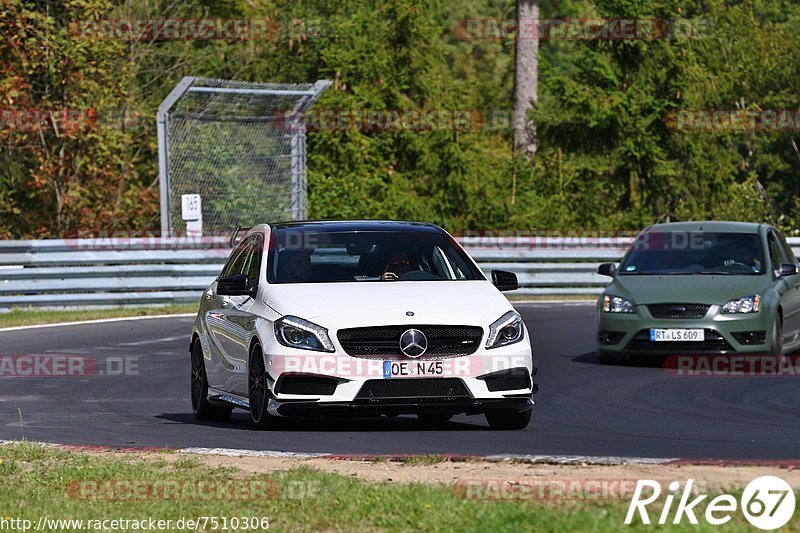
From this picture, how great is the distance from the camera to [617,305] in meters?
17.7

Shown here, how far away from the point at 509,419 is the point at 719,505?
14.0 ft

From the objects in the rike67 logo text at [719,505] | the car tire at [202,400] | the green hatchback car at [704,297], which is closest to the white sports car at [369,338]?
the car tire at [202,400]

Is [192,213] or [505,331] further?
[192,213]

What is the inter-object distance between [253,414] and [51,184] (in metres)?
22.4

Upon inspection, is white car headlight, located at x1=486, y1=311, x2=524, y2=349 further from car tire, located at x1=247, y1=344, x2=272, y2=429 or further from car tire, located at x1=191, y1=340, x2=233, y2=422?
car tire, located at x1=191, y1=340, x2=233, y2=422

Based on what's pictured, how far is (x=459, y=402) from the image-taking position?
440 inches

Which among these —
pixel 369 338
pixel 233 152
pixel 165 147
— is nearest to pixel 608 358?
pixel 369 338

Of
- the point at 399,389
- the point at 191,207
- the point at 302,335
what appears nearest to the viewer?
the point at 399,389

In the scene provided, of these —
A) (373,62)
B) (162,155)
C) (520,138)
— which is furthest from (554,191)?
(162,155)

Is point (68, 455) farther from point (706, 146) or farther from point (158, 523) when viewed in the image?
point (706, 146)

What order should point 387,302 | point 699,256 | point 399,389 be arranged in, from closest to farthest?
point 399,389
point 387,302
point 699,256

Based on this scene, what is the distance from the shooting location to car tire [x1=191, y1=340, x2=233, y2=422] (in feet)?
42.4

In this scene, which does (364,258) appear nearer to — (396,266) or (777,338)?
(396,266)

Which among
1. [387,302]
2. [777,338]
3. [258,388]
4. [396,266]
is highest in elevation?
[396,266]
